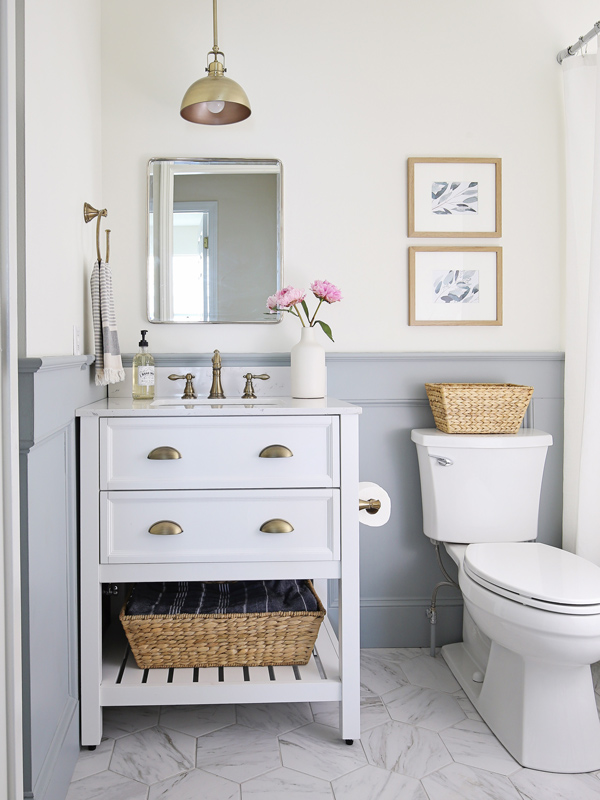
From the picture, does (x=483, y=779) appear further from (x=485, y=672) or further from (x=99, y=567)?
(x=99, y=567)

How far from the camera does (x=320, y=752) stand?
1.66 m

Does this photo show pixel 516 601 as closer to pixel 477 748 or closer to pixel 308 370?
pixel 477 748

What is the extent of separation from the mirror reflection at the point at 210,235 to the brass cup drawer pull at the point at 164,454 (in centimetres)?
69

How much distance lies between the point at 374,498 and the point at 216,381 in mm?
636

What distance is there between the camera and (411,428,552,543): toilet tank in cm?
203

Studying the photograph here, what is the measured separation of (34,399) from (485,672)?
60.1 inches

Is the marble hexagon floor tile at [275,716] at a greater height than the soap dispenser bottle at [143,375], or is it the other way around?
the soap dispenser bottle at [143,375]

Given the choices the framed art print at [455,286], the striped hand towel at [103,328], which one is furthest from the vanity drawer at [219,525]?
the framed art print at [455,286]

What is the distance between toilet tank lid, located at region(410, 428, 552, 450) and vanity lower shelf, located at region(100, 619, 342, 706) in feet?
2.44

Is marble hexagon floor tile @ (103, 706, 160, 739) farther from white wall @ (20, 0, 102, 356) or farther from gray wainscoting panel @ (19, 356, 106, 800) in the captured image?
white wall @ (20, 0, 102, 356)

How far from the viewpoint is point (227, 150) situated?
2.21 meters

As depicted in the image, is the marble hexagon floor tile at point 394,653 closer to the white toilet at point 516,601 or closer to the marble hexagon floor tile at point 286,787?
the white toilet at point 516,601

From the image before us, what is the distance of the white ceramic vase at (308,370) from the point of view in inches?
77.7

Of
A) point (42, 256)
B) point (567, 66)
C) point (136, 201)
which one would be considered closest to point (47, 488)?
point (42, 256)
